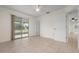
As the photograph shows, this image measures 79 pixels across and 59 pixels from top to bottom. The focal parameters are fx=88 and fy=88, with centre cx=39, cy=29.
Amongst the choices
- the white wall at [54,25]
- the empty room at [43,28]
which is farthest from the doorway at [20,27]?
the white wall at [54,25]

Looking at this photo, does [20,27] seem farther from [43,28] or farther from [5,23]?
[43,28]

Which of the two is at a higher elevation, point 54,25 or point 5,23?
point 5,23

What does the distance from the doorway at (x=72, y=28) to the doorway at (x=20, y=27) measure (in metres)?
4.05

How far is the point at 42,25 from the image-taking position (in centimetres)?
888

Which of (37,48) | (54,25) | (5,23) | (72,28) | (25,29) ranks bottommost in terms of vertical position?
(37,48)

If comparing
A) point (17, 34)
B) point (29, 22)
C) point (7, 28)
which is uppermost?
point (29, 22)

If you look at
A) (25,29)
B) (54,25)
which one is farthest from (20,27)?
(54,25)

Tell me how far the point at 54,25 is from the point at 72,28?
191 cm

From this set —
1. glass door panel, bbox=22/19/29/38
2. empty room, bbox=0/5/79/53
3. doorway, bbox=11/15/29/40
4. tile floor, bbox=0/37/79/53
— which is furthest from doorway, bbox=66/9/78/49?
glass door panel, bbox=22/19/29/38

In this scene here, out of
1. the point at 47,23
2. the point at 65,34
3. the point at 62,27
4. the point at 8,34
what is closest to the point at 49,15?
the point at 47,23

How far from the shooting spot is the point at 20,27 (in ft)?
26.3
